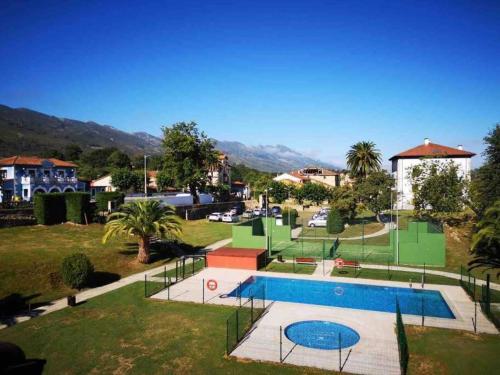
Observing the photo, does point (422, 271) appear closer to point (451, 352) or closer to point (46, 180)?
point (451, 352)

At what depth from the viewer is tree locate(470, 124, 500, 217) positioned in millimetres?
44031

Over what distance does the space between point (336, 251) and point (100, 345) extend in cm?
2653

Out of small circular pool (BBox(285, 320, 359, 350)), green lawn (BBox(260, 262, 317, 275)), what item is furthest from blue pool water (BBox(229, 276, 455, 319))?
small circular pool (BBox(285, 320, 359, 350))

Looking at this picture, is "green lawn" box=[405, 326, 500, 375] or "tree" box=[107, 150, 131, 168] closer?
"green lawn" box=[405, 326, 500, 375]

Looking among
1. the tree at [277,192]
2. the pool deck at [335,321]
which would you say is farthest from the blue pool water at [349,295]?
the tree at [277,192]

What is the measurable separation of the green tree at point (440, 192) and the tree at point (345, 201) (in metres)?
8.93

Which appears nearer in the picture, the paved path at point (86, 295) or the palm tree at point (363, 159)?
the paved path at point (86, 295)

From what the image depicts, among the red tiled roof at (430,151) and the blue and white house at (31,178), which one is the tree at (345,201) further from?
the blue and white house at (31,178)

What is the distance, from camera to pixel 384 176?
56500 mm

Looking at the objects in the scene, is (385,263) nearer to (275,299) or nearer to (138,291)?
(275,299)

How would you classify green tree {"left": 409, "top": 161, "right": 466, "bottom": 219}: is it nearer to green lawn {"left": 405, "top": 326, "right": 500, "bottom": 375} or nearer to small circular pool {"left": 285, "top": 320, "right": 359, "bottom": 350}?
green lawn {"left": 405, "top": 326, "right": 500, "bottom": 375}

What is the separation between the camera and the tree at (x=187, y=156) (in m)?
65.1

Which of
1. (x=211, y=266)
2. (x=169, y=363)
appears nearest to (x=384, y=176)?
(x=211, y=266)

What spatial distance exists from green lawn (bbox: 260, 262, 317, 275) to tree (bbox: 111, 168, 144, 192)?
58.7m
